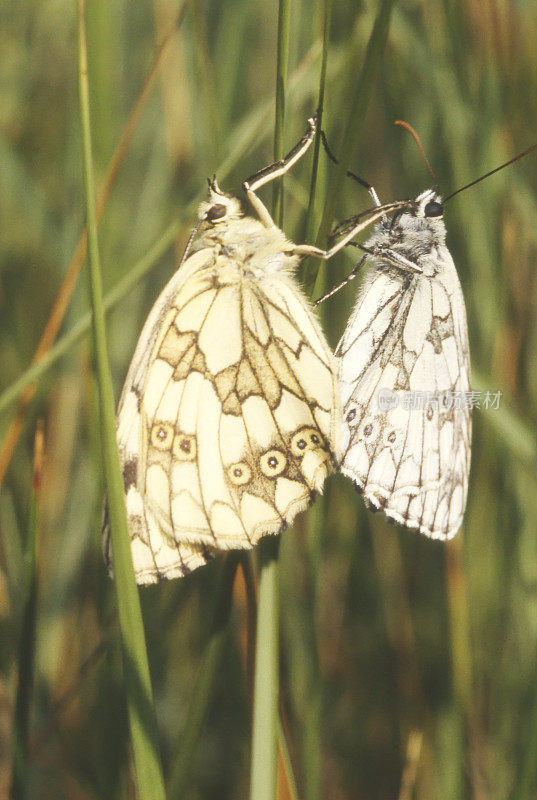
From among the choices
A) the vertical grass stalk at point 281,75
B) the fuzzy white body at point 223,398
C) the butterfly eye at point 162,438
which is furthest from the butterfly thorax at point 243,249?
the butterfly eye at point 162,438

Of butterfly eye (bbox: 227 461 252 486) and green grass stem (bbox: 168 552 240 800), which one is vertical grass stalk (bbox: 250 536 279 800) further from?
butterfly eye (bbox: 227 461 252 486)

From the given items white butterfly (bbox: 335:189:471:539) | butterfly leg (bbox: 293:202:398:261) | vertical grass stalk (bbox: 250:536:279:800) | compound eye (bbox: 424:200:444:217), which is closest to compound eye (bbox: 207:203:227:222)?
butterfly leg (bbox: 293:202:398:261)

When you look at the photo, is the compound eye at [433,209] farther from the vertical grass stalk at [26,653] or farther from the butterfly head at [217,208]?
the vertical grass stalk at [26,653]

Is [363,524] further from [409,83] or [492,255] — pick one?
[409,83]

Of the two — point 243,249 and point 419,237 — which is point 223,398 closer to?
point 243,249

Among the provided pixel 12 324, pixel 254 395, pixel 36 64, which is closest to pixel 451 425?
pixel 254 395

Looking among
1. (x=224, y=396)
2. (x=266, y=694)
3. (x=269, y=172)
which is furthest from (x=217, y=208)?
(x=266, y=694)
